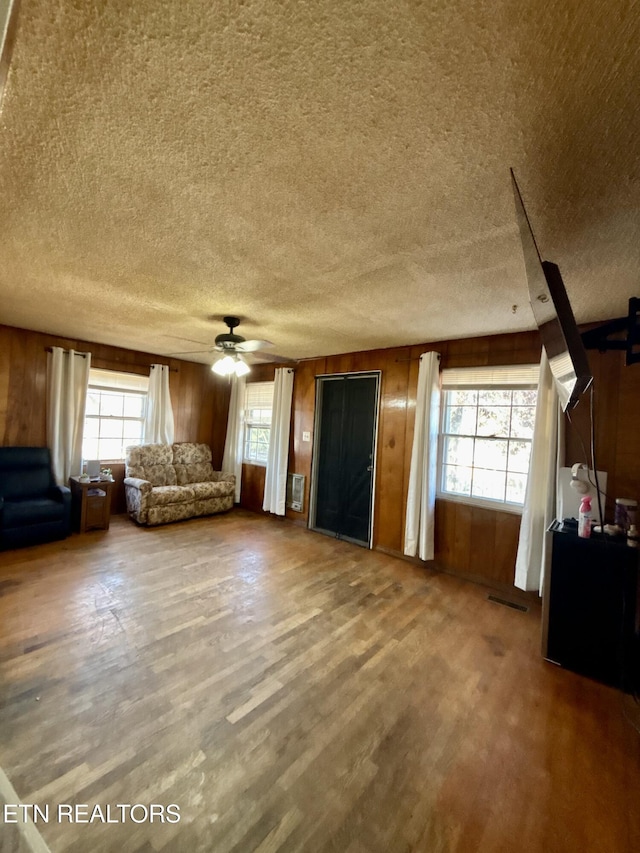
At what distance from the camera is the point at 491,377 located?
138 inches

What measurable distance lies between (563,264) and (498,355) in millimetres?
1595

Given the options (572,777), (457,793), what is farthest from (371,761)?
(572,777)

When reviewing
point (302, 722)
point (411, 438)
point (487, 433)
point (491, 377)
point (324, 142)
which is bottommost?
point (302, 722)

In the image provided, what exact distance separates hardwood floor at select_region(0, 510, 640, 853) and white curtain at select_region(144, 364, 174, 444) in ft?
8.47

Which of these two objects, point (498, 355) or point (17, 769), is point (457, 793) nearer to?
point (17, 769)

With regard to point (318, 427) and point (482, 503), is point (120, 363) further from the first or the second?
point (482, 503)

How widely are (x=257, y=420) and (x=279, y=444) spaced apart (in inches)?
35.3

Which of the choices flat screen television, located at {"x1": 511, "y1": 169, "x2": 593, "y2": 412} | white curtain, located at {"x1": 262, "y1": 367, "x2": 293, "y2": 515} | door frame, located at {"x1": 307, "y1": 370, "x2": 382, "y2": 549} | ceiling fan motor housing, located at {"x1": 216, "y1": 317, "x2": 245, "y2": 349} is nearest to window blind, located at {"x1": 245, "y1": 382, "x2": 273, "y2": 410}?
white curtain, located at {"x1": 262, "y1": 367, "x2": 293, "y2": 515}

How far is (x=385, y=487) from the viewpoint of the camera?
167 inches

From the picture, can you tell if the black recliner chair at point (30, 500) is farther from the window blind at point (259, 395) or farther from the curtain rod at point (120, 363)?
the window blind at point (259, 395)

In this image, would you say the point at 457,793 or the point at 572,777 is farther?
the point at 572,777

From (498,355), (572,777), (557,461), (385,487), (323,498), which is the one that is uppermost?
(498,355)

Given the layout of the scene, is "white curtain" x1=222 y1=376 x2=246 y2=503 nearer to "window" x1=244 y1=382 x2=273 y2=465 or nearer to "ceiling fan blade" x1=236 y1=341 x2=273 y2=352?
"window" x1=244 y1=382 x2=273 y2=465

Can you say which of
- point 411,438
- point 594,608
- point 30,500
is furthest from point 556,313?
point 30,500
